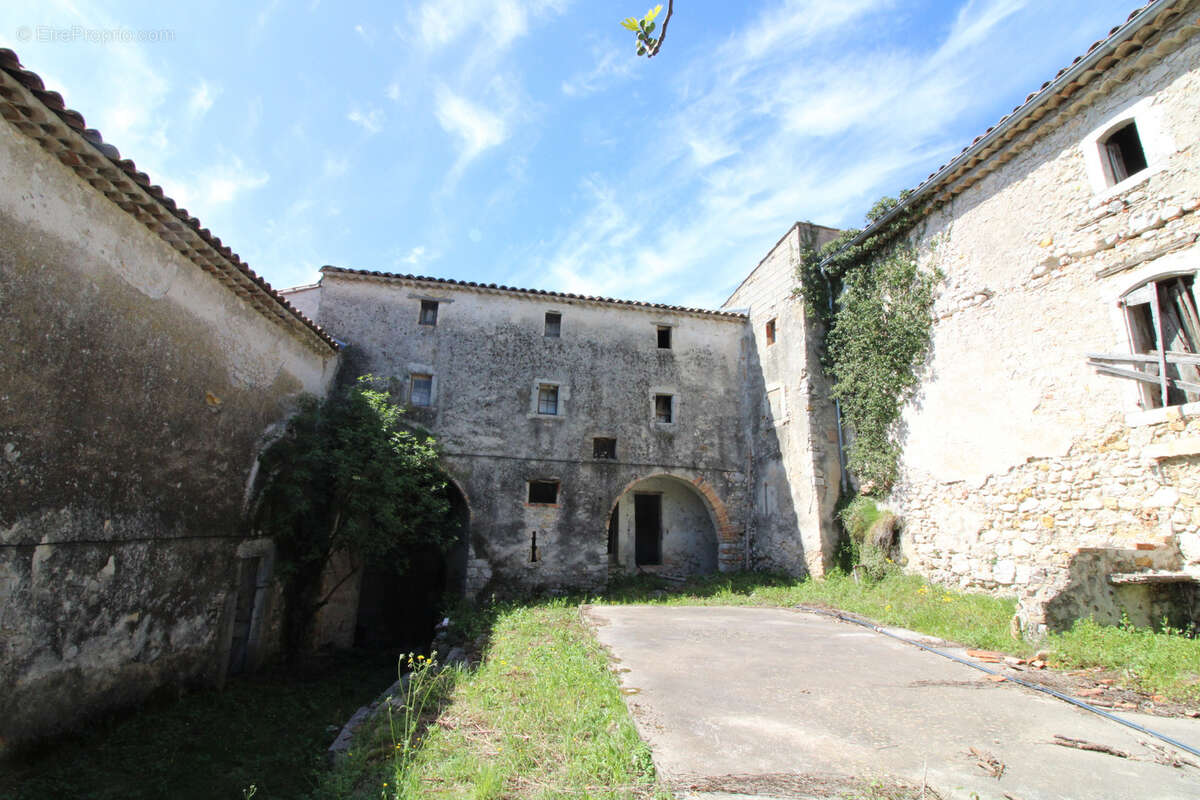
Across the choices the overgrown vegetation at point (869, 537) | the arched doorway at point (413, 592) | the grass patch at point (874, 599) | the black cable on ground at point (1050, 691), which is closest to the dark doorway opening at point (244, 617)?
the arched doorway at point (413, 592)

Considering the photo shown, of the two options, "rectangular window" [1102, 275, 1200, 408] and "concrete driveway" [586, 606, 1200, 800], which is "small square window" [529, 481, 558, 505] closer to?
"concrete driveway" [586, 606, 1200, 800]

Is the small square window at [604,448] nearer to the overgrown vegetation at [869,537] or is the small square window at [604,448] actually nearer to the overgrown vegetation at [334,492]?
the overgrown vegetation at [334,492]

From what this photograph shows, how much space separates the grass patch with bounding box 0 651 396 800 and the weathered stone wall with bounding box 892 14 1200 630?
8823 millimetres

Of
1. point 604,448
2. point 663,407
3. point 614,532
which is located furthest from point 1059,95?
point 614,532

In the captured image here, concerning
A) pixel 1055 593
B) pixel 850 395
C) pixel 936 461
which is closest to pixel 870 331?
pixel 850 395

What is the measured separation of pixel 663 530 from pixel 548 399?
16.0 ft

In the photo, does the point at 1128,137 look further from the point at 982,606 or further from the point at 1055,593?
the point at 982,606

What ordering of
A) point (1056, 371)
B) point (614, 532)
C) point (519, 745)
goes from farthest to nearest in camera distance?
1. point (614, 532)
2. point (1056, 371)
3. point (519, 745)

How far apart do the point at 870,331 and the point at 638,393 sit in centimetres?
578

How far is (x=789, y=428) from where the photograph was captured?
44.8 feet

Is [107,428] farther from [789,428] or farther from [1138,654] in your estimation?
[789,428]

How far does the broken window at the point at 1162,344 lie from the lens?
683 centimetres

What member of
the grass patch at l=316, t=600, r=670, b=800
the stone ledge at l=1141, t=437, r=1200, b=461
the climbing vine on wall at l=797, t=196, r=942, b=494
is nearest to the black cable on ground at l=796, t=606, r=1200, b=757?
the stone ledge at l=1141, t=437, r=1200, b=461

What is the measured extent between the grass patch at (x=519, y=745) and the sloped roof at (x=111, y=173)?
653 cm
